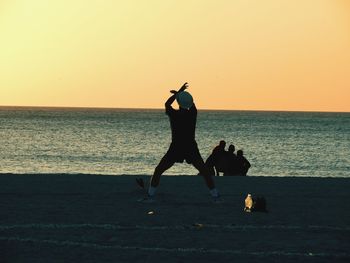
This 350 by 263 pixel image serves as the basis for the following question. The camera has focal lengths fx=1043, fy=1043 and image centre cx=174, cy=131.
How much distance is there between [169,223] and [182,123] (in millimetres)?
2296

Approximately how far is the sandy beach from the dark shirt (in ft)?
3.77

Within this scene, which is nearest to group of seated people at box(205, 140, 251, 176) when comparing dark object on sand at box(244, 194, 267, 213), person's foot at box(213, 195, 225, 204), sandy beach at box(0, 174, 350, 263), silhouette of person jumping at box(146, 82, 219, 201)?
sandy beach at box(0, 174, 350, 263)

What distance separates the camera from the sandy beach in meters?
12.1

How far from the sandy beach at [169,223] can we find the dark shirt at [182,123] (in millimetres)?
1148

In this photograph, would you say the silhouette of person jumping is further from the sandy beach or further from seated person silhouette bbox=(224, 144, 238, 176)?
seated person silhouette bbox=(224, 144, 238, 176)

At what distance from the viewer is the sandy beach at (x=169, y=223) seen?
39.8 ft

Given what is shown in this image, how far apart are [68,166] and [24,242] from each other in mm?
38808

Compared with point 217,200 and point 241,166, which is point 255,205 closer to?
point 217,200

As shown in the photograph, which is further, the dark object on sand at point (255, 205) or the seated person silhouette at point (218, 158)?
the seated person silhouette at point (218, 158)

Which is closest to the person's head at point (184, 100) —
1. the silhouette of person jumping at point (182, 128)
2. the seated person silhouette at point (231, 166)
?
the silhouette of person jumping at point (182, 128)

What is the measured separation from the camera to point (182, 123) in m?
16.6

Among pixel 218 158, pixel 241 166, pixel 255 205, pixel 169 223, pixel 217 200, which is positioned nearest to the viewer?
pixel 169 223

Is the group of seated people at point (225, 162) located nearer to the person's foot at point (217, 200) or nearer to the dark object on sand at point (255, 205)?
the person's foot at point (217, 200)

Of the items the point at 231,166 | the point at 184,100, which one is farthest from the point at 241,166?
the point at 184,100
